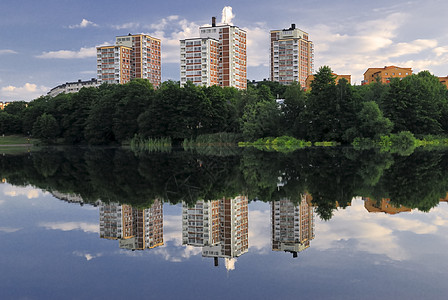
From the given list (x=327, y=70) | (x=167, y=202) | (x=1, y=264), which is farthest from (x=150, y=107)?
(x=1, y=264)

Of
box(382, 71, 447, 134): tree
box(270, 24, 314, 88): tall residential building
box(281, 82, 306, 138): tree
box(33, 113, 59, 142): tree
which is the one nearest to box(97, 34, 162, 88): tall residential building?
box(270, 24, 314, 88): tall residential building

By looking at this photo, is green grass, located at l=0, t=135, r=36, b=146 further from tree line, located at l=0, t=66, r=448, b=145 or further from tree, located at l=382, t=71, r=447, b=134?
tree, located at l=382, t=71, r=447, b=134

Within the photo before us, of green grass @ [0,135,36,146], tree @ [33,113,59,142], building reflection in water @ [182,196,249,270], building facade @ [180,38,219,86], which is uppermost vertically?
building facade @ [180,38,219,86]

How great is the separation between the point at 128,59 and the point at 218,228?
565 feet

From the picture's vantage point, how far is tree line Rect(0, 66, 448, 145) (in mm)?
57406

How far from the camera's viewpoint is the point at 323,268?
4910mm

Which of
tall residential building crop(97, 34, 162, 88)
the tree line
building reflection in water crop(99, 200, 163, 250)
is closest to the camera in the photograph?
building reflection in water crop(99, 200, 163, 250)

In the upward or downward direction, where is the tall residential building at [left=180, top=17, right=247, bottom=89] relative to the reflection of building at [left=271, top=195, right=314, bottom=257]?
upward

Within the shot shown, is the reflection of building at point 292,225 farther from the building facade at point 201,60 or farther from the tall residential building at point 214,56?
the tall residential building at point 214,56

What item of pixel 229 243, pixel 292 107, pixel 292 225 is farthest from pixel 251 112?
pixel 229 243

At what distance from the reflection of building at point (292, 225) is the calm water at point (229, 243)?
28 millimetres

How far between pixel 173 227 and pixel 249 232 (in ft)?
4.48

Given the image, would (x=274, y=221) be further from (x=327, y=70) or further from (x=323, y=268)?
(x=327, y=70)

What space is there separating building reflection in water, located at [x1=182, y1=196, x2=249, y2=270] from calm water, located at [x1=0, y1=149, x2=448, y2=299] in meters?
0.03
